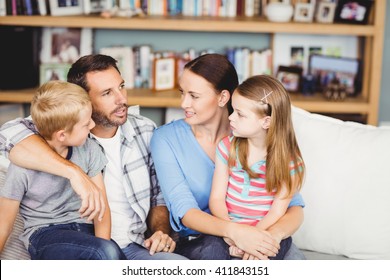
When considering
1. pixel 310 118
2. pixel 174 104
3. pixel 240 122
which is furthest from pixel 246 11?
pixel 240 122

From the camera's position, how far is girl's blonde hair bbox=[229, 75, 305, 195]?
1.75 meters

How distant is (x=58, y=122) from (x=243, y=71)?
1905mm

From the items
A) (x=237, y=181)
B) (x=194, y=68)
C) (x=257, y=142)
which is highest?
(x=194, y=68)

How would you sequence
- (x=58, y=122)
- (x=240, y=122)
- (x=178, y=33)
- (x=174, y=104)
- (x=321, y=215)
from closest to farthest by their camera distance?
(x=58, y=122) < (x=240, y=122) < (x=321, y=215) < (x=174, y=104) < (x=178, y=33)

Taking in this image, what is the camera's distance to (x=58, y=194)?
1703 mm

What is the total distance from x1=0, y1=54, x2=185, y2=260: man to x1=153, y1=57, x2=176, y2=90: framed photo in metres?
1.37

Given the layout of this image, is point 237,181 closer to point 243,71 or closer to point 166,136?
point 166,136

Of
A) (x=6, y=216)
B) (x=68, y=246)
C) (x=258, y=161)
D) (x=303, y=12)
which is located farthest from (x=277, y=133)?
(x=303, y=12)

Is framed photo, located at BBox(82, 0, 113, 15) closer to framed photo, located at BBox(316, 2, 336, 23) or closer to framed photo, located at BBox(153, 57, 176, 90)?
framed photo, located at BBox(153, 57, 176, 90)

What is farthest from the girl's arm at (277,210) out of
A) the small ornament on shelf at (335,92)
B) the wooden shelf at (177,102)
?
the small ornament on shelf at (335,92)

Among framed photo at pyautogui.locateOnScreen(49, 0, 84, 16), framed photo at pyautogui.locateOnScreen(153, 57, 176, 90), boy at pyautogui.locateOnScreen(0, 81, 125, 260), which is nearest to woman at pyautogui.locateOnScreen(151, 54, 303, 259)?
→ boy at pyautogui.locateOnScreen(0, 81, 125, 260)

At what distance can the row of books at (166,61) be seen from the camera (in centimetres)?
335

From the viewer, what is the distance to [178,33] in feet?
11.5

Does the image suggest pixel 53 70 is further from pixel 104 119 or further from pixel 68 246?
pixel 68 246
